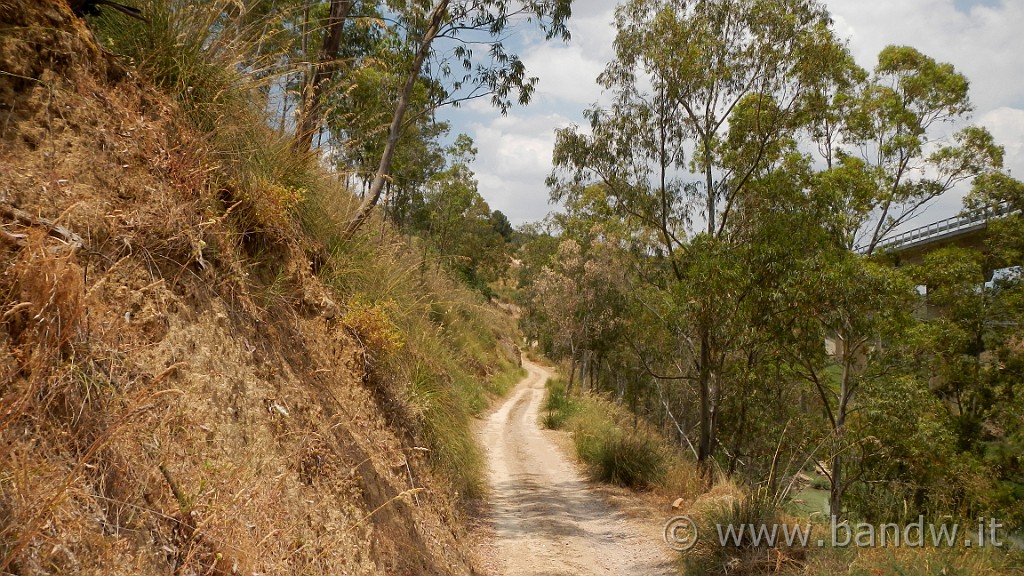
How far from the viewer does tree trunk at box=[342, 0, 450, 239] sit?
7.21 metres

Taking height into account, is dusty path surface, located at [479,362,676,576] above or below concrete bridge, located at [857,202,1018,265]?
below

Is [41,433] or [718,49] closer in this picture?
[41,433]

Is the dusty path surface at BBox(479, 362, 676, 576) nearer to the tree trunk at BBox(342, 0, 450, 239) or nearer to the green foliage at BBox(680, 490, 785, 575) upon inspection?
the green foliage at BBox(680, 490, 785, 575)

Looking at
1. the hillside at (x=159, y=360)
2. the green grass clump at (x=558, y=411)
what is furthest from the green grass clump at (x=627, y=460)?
the green grass clump at (x=558, y=411)

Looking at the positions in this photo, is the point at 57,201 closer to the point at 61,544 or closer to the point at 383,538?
the point at 61,544

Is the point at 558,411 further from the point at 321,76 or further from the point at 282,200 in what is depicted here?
the point at 282,200

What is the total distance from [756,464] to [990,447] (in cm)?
881

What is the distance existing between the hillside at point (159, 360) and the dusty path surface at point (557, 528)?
223 cm

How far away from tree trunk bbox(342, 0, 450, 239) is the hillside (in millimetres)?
1023

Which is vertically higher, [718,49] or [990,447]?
[718,49]

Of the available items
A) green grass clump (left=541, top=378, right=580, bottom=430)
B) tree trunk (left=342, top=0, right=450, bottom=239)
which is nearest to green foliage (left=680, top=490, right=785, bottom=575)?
tree trunk (left=342, top=0, right=450, bottom=239)

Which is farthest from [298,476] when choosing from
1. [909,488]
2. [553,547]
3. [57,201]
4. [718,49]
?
[909,488]

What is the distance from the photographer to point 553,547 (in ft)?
27.6

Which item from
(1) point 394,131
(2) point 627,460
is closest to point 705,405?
(2) point 627,460
